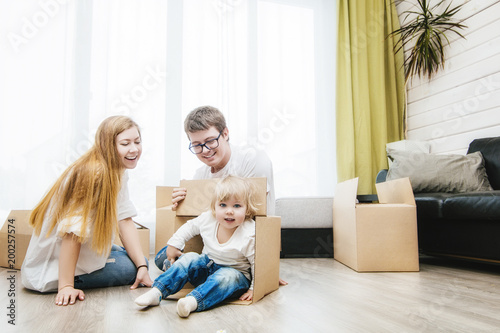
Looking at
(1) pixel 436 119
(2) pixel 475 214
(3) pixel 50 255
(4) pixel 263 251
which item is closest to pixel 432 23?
(1) pixel 436 119

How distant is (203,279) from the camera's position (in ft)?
4.09

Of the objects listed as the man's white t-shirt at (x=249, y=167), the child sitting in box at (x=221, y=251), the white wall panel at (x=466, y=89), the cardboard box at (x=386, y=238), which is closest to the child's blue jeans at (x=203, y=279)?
the child sitting in box at (x=221, y=251)

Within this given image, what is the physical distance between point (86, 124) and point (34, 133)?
325 mm

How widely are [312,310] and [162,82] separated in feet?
6.81

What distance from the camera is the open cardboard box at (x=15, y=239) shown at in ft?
5.81

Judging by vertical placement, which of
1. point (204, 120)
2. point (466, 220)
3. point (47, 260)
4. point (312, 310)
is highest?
point (204, 120)

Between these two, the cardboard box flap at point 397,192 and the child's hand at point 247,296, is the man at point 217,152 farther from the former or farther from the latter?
the cardboard box flap at point 397,192

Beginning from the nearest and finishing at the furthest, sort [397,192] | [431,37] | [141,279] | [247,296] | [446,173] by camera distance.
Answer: [247,296], [141,279], [397,192], [446,173], [431,37]

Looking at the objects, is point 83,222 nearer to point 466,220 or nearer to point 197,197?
point 197,197

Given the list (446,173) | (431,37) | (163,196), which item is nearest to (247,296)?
(163,196)

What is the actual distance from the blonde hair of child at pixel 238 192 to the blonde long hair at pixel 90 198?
391 millimetres

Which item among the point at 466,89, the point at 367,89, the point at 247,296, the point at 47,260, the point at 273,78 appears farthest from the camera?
the point at 367,89

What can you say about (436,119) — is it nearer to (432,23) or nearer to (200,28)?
(432,23)

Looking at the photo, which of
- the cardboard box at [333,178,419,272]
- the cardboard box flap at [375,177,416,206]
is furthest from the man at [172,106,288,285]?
the cardboard box flap at [375,177,416,206]
